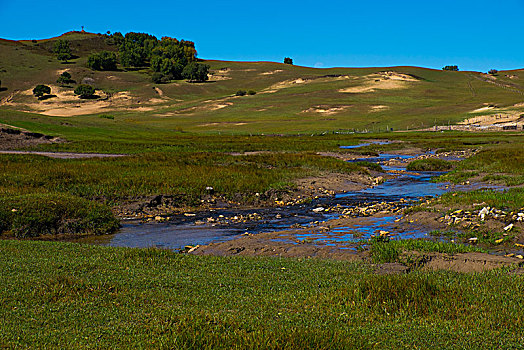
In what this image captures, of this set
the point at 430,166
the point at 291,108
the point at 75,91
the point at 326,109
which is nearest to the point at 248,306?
the point at 430,166

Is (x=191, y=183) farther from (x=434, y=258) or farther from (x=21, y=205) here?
(x=434, y=258)

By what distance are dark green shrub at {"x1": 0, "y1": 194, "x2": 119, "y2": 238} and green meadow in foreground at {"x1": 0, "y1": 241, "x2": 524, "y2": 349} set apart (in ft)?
26.3

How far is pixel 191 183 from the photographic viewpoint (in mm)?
28500

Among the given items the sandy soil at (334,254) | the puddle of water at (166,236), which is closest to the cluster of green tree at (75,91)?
the puddle of water at (166,236)

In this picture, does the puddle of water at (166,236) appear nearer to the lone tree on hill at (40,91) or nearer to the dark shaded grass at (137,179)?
the dark shaded grass at (137,179)

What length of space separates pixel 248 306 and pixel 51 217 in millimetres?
13768

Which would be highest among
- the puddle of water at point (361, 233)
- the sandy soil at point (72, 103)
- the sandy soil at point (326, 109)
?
the sandy soil at point (72, 103)

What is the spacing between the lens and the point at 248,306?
827 cm

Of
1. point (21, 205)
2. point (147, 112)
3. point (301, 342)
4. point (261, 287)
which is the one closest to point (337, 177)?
point (21, 205)

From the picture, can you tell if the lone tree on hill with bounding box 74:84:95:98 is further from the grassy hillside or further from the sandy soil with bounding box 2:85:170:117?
the grassy hillside

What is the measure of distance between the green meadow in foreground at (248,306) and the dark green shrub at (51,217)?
26.3 feet

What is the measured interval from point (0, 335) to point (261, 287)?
4.62 meters

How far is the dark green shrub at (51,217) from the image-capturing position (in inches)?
733

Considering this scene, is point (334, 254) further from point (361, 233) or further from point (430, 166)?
point (430, 166)
